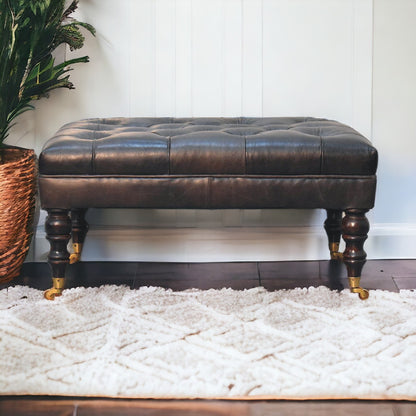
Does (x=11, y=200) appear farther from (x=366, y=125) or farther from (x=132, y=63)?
(x=366, y=125)

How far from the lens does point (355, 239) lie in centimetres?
181

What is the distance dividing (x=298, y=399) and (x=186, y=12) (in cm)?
163

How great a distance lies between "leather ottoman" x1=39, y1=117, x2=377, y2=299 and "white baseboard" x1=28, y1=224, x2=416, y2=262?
0.55 meters

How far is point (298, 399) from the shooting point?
4.03ft

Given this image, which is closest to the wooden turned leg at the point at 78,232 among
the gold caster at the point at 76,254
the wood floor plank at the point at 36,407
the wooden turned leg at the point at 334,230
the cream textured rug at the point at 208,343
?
the gold caster at the point at 76,254

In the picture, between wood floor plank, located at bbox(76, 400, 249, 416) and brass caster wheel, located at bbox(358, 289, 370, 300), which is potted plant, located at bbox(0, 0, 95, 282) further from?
brass caster wheel, located at bbox(358, 289, 370, 300)

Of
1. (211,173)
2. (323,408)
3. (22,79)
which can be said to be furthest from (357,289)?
(22,79)

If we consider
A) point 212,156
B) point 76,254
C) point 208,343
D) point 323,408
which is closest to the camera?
point 323,408

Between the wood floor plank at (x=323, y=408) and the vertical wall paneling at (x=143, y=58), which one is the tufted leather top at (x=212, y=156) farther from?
the wood floor plank at (x=323, y=408)

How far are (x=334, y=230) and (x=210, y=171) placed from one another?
718mm

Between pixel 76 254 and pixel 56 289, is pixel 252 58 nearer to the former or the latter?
pixel 76 254

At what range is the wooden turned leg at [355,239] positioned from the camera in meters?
1.81

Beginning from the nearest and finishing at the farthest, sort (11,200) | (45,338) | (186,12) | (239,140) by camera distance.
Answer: (45,338) → (239,140) → (11,200) → (186,12)

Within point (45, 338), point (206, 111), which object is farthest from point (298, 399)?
point (206, 111)
